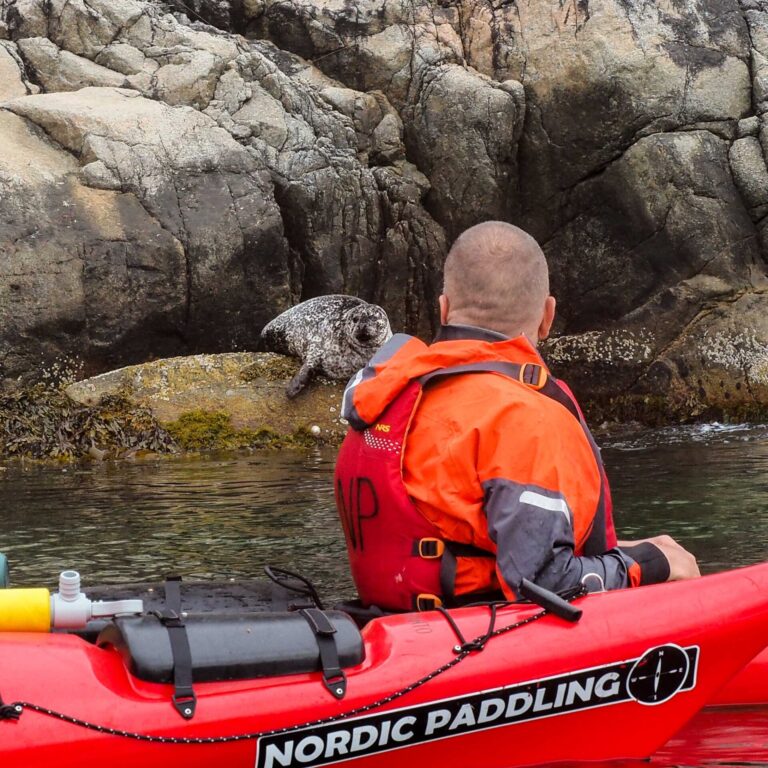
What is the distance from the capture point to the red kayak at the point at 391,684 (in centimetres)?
278

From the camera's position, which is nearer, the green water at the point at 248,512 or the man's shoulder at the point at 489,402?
the man's shoulder at the point at 489,402

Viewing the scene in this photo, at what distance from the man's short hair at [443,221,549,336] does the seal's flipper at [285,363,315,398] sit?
299 inches

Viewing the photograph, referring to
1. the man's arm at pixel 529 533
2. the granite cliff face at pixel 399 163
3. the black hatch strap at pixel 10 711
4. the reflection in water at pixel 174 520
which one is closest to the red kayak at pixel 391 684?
the black hatch strap at pixel 10 711

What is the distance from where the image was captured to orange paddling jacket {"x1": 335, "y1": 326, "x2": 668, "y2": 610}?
307 centimetres

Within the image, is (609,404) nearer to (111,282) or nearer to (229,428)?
(229,428)

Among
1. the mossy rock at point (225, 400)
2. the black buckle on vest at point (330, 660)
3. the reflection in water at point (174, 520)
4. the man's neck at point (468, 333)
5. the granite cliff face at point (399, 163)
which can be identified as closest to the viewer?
the black buckle on vest at point (330, 660)

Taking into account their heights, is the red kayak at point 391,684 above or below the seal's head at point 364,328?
above

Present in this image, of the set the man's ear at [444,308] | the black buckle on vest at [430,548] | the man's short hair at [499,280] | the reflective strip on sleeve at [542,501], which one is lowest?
the black buckle on vest at [430,548]

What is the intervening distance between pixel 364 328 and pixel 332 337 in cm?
31

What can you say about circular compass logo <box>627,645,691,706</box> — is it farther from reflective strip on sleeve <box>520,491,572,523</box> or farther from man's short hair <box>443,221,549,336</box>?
man's short hair <box>443,221,549,336</box>

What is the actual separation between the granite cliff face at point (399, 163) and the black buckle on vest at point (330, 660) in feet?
29.1

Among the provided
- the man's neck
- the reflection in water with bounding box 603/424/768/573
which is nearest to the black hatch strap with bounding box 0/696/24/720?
the man's neck

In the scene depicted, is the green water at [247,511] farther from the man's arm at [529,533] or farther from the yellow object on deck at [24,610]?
the yellow object on deck at [24,610]

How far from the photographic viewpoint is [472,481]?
315cm
